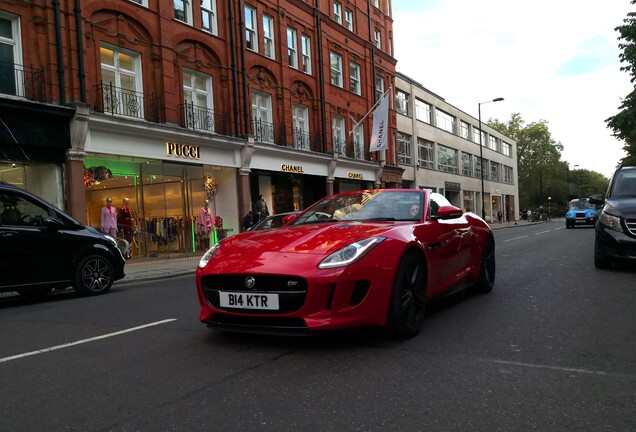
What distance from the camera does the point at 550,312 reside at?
5.32 metres

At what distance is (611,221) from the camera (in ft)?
26.5

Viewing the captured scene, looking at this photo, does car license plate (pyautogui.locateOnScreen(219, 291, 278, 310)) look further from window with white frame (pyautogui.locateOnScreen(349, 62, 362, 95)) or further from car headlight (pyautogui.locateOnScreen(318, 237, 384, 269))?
window with white frame (pyautogui.locateOnScreen(349, 62, 362, 95))

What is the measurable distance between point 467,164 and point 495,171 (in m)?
14.2

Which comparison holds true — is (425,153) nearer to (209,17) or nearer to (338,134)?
(338,134)

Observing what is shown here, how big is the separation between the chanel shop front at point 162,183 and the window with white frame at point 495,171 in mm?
48725

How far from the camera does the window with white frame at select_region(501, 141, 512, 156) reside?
2718 inches

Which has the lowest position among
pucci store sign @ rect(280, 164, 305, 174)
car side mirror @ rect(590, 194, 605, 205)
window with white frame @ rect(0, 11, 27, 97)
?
car side mirror @ rect(590, 194, 605, 205)

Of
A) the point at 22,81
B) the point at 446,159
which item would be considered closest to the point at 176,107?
the point at 22,81

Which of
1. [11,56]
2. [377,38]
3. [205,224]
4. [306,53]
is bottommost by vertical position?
[205,224]

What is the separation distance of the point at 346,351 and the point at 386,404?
1063 mm

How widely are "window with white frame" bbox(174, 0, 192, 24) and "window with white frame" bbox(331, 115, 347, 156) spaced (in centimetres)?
1053

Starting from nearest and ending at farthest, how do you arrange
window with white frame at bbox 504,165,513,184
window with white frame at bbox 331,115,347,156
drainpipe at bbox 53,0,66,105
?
1. drainpipe at bbox 53,0,66,105
2. window with white frame at bbox 331,115,347,156
3. window with white frame at bbox 504,165,513,184

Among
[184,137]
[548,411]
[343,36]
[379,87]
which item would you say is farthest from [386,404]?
[379,87]

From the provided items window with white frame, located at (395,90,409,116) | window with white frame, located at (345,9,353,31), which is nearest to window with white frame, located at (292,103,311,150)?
window with white frame, located at (345,9,353,31)
